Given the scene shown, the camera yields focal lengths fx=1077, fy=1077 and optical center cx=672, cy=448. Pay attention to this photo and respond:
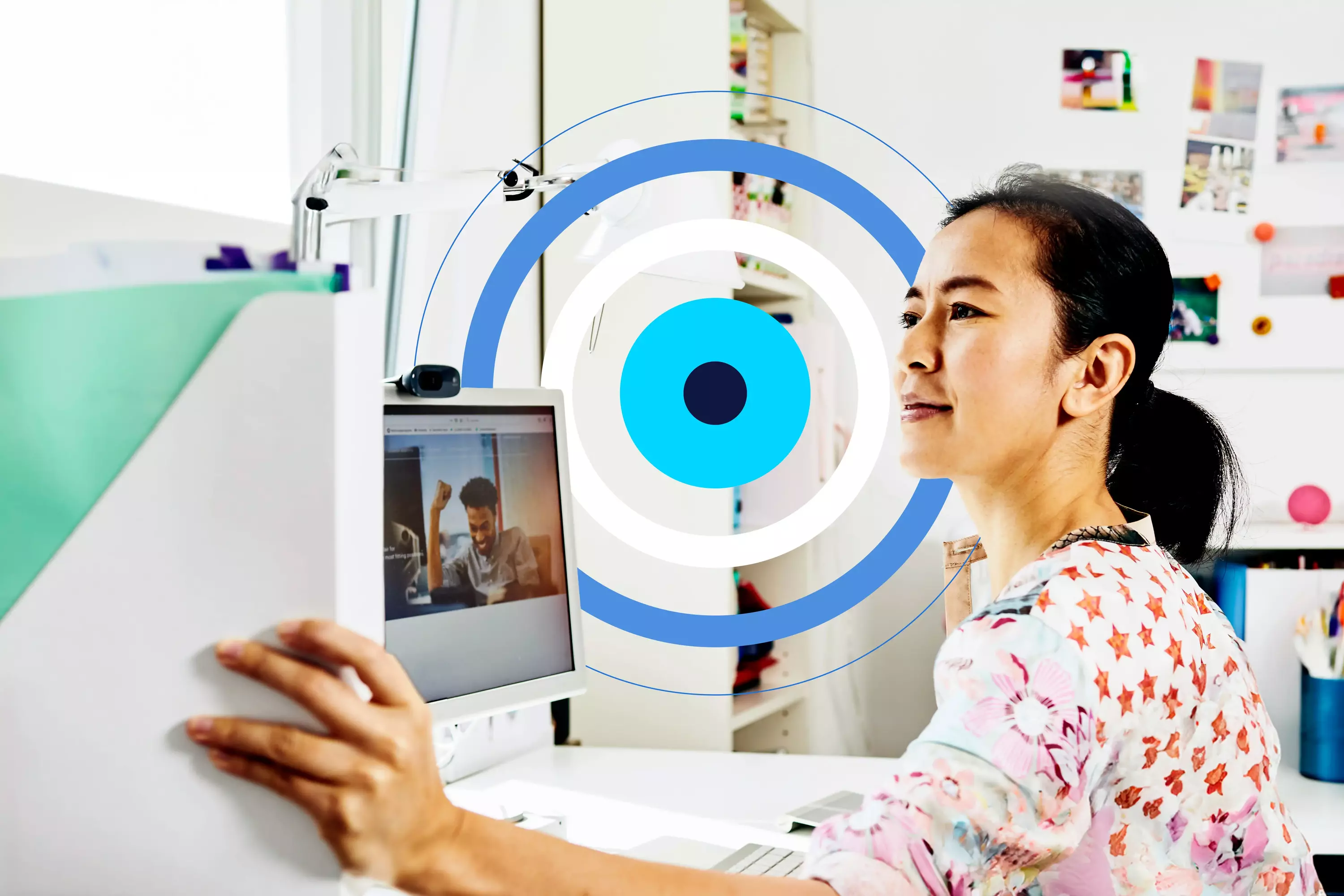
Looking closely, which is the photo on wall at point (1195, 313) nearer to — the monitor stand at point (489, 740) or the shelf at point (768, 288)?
the shelf at point (768, 288)

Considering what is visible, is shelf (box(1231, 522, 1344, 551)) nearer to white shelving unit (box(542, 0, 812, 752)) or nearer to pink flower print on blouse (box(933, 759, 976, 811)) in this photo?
white shelving unit (box(542, 0, 812, 752))

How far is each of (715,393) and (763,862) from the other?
2.59 ft

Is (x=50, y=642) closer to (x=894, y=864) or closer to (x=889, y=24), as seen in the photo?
(x=894, y=864)

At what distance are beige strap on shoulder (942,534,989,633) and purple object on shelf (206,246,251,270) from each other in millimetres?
1241

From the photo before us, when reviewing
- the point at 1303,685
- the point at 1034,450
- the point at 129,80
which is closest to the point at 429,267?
the point at 129,80

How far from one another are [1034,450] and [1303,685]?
106 centimetres

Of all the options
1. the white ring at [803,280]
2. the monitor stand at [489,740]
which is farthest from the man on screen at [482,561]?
the white ring at [803,280]

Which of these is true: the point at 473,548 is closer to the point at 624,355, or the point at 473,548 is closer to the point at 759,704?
the point at 624,355

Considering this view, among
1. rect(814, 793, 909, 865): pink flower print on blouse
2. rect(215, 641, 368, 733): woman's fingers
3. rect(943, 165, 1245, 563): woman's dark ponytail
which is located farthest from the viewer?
rect(943, 165, 1245, 563): woman's dark ponytail

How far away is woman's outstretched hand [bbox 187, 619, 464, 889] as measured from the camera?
1.40 ft

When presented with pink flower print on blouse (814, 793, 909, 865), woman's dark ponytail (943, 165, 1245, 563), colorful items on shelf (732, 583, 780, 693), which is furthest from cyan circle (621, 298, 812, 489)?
pink flower print on blouse (814, 793, 909, 865)

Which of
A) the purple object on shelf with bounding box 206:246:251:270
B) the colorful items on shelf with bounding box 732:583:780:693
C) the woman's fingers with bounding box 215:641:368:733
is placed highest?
the purple object on shelf with bounding box 206:246:251:270

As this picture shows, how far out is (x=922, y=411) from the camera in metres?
0.94

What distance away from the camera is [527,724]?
1631mm
